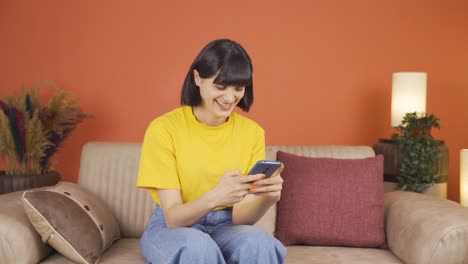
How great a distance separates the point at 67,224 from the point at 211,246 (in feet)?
2.06

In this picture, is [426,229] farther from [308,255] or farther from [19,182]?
[19,182]

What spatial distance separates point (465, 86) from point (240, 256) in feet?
7.80

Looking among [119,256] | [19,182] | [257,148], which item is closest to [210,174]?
[257,148]

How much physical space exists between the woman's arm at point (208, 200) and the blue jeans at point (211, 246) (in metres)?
0.04

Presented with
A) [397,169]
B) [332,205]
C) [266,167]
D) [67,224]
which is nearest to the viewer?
[266,167]

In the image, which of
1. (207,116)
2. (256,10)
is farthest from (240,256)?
(256,10)

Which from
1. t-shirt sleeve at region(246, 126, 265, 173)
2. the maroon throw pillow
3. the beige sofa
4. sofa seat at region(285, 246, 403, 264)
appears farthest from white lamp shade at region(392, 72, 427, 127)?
t-shirt sleeve at region(246, 126, 265, 173)

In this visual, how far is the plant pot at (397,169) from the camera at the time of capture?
287 centimetres

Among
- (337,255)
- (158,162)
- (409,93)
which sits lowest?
(337,255)

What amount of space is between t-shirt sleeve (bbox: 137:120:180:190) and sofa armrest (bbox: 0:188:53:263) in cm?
45

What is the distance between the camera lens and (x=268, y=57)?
3.35 m

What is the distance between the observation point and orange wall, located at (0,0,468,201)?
3.29 meters

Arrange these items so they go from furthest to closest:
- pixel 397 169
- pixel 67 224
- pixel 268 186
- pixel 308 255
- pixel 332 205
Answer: pixel 397 169, pixel 332 205, pixel 308 255, pixel 67 224, pixel 268 186

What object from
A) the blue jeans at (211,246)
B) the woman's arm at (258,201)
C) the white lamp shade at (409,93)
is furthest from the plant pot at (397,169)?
the blue jeans at (211,246)
